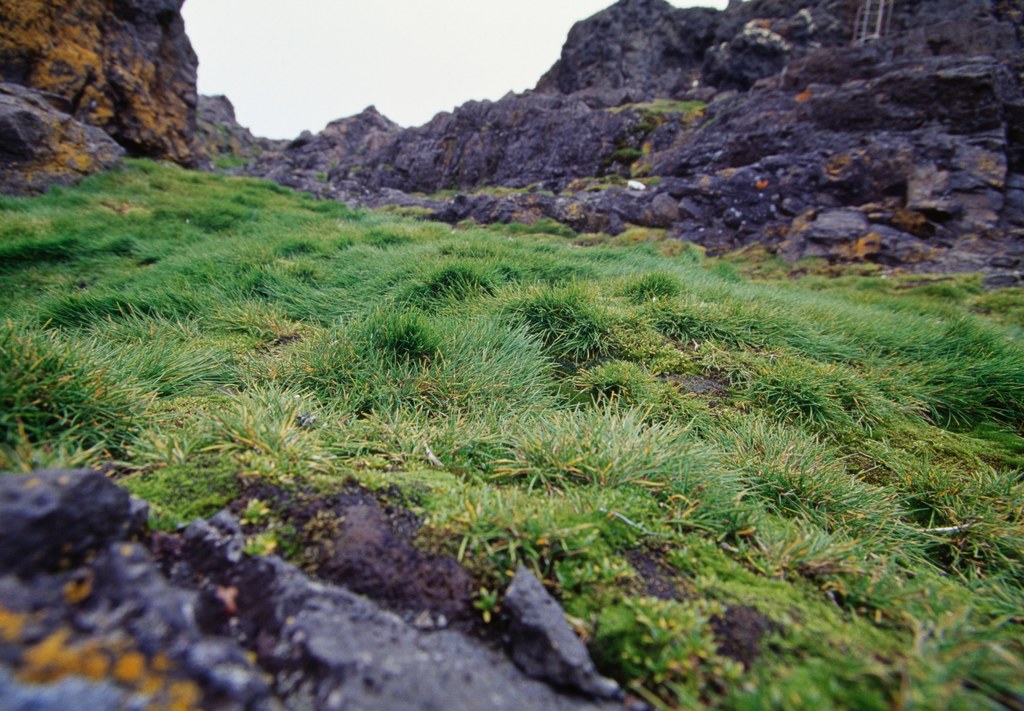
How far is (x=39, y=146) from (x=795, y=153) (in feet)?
70.7

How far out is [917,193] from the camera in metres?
11.8

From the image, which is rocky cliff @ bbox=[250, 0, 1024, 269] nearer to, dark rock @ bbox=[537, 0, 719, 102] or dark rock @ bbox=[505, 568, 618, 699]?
dark rock @ bbox=[537, 0, 719, 102]

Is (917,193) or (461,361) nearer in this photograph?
(461,361)

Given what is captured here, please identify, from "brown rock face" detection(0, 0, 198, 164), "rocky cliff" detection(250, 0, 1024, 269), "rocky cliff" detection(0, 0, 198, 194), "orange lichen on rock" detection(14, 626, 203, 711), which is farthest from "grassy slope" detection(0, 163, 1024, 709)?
"brown rock face" detection(0, 0, 198, 164)

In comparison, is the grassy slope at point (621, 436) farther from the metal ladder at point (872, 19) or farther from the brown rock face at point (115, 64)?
the metal ladder at point (872, 19)

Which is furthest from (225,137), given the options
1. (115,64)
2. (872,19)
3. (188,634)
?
(872,19)

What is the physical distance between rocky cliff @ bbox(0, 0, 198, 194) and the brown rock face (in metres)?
0.02

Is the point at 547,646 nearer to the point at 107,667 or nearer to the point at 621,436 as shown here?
the point at 107,667

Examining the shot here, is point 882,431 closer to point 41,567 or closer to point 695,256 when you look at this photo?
point 41,567

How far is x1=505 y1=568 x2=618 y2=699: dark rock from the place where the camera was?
1.16 meters

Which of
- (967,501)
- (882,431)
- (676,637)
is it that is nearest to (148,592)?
(676,637)

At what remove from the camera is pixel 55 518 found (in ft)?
3.47

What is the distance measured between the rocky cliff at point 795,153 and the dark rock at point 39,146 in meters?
9.82

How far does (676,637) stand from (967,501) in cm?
262
